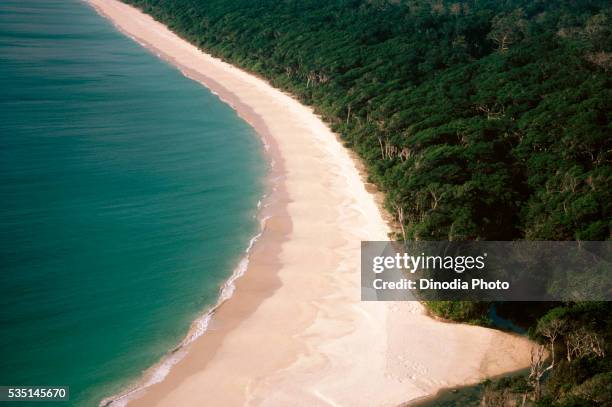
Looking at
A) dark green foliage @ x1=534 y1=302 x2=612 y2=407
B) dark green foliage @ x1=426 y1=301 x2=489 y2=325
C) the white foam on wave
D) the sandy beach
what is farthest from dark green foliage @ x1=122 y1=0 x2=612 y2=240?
the white foam on wave

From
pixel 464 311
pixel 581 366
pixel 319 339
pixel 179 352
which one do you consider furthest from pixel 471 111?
pixel 179 352

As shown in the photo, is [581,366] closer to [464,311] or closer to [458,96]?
[464,311]

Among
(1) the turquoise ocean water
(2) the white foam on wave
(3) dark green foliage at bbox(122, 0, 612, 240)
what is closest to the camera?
→ (2) the white foam on wave

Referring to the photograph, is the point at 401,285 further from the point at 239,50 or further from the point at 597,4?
the point at 597,4

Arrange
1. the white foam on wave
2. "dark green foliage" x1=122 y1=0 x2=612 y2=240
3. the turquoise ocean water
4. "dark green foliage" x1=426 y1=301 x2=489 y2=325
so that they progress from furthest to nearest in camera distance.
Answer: "dark green foliage" x1=122 y1=0 x2=612 y2=240 < "dark green foliage" x1=426 y1=301 x2=489 y2=325 < the turquoise ocean water < the white foam on wave

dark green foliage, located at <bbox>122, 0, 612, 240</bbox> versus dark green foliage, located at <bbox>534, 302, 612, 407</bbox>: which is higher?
dark green foliage, located at <bbox>122, 0, 612, 240</bbox>

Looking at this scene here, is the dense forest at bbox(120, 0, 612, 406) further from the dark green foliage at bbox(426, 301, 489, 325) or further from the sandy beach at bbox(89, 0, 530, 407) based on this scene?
the sandy beach at bbox(89, 0, 530, 407)
